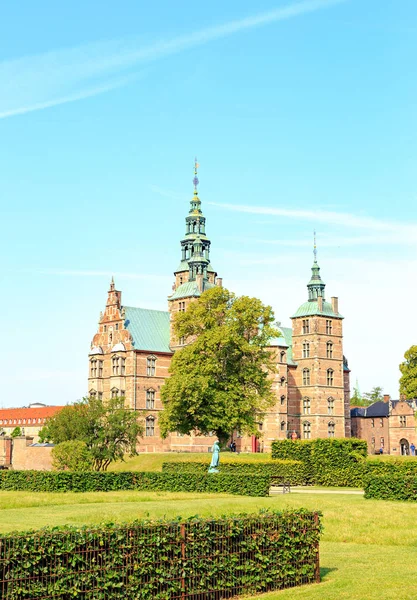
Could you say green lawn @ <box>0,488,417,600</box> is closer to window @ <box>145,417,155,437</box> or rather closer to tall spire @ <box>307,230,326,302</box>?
window @ <box>145,417,155,437</box>

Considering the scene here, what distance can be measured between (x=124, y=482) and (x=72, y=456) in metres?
11.3

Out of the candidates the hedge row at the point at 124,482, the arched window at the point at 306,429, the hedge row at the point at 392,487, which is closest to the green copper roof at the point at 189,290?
the arched window at the point at 306,429

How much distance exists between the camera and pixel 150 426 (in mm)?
82188

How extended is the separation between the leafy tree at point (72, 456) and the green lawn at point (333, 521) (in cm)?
1361

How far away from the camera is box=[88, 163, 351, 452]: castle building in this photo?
8219cm

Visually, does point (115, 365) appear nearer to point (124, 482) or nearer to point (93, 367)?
point (93, 367)

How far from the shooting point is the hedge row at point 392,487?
3528 centimetres

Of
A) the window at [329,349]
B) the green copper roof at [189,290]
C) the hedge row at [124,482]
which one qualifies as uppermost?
the green copper roof at [189,290]

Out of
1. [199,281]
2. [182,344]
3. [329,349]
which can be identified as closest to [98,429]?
[182,344]

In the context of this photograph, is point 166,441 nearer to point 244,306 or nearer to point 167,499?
point 244,306

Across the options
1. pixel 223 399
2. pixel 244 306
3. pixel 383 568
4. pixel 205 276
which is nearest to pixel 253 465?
pixel 223 399

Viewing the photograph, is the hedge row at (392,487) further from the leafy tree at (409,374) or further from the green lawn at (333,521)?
the leafy tree at (409,374)

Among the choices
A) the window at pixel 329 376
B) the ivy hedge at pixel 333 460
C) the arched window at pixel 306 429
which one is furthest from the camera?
the window at pixel 329 376

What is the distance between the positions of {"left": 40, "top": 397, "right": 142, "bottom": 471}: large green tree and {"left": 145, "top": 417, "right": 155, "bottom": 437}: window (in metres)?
23.6
